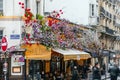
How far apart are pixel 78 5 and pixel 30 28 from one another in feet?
74.3

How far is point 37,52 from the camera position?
34406mm

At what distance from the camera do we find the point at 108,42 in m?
75.2

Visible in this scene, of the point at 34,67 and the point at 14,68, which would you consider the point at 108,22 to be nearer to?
the point at 34,67

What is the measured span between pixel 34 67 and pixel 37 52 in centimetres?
435

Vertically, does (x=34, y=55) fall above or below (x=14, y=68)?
above

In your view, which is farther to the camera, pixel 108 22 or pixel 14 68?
pixel 108 22

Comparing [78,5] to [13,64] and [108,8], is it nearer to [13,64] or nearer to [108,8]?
[108,8]

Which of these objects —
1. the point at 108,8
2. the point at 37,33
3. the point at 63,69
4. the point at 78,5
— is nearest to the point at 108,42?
the point at 108,8

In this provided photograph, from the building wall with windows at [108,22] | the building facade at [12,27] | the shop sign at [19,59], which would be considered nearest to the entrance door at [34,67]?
the building facade at [12,27]

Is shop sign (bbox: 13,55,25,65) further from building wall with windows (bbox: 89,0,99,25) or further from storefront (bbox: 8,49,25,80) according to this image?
building wall with windows (bbox: 89,0,99,25)

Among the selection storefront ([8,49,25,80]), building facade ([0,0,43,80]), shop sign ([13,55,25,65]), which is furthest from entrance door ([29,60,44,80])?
shop sign ([13,55,25,65])

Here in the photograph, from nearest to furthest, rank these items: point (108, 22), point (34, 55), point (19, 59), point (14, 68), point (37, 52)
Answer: point (19, 59) < point (34, 55) < point (37, 52) < point (14, 68) < point (108, 22)

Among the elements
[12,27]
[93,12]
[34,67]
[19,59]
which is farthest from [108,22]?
[19,59]

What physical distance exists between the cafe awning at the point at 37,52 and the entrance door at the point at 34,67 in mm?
2501
